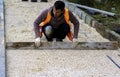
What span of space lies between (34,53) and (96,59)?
1104 mm

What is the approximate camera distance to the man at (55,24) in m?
6.91

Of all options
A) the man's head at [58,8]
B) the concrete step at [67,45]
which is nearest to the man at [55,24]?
the man's head at [58,8]

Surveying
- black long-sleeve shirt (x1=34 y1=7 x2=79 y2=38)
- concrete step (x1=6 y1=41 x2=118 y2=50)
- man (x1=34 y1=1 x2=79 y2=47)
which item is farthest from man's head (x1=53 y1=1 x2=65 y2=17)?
concrete step (x1=6 y1=41 x2=118 y2=50)

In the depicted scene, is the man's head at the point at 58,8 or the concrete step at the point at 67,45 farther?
the concrete step at the point at 67,45

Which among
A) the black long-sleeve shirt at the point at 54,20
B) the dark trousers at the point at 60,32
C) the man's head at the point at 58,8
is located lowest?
the dark trousers at the point at 60,32

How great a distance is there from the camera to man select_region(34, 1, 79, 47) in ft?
22.7

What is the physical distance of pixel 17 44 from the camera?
7152mm

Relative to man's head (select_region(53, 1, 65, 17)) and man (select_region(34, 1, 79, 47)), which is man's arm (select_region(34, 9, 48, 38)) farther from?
man's head (select_region(53, 1, 65, 17))

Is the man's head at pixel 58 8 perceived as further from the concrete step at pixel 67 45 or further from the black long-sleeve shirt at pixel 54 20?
the concrete step at pixel 67 45

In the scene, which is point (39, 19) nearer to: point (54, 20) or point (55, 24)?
point (54, 20)

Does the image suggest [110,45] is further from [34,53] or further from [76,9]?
[76,9]

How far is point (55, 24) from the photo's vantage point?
288 inches

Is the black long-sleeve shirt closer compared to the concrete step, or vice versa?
the black long-sleeve shirt

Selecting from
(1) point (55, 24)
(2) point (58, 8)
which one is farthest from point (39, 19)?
(2) point (58, 8)
